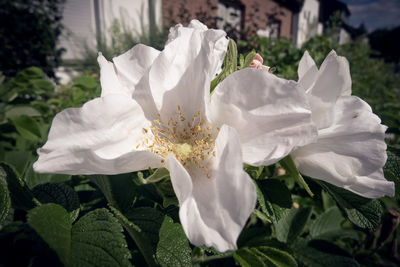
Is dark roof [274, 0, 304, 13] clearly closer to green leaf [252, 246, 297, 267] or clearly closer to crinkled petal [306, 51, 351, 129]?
crinkled petal [306, 51, 351, 129]

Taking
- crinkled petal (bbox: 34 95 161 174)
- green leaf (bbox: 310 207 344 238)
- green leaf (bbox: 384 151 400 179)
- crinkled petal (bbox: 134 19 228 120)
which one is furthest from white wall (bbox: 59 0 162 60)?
green leaf (bbox: 384 151 400 179)

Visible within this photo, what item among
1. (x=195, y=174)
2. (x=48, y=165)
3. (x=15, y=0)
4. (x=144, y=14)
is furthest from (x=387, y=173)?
(x=144, y=14)

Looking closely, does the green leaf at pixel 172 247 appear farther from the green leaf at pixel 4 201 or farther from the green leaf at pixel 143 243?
the green leaf at pixel 4 201

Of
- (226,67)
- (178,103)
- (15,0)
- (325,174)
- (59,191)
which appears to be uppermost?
(15,0)

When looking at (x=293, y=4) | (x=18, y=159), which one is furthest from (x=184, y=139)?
(x=293, y=4)

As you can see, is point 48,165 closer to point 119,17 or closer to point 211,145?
point 211,145
